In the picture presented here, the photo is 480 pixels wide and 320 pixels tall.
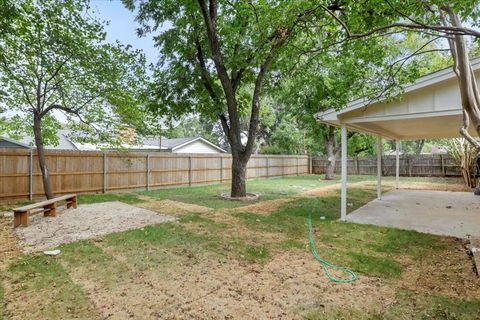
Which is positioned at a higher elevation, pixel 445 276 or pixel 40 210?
pixel 40 210

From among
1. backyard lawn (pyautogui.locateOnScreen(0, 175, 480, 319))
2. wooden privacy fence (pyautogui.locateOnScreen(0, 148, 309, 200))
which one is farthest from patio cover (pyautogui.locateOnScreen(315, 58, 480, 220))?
wooden privacy fence (pyautogui.locateOnScreen(0, 148, 309, 200))

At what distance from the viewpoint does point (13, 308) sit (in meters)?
2.73

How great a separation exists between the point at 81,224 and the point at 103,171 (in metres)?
5.07

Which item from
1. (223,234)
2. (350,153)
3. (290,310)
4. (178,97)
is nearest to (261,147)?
(350,153)

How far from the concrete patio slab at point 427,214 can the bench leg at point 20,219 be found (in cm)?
709

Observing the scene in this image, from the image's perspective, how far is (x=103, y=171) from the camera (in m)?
10.6

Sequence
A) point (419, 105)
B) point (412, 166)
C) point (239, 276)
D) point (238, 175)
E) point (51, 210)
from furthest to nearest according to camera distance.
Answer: point (412, 166) < point (238, 175) < point (51, 210) < point (419, 105) < point (239, 276)

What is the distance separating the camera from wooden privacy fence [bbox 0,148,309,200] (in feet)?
28.2

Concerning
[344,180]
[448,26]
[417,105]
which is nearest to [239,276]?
[448,26]

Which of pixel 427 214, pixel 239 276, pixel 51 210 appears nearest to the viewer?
pixel 239 276

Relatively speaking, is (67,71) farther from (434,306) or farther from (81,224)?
(434,306)

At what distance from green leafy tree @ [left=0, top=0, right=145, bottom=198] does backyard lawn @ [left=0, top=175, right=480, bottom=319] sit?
4359mm

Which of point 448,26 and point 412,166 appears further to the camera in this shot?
point 412,166

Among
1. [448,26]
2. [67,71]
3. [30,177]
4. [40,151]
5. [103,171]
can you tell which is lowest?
[30,177]
